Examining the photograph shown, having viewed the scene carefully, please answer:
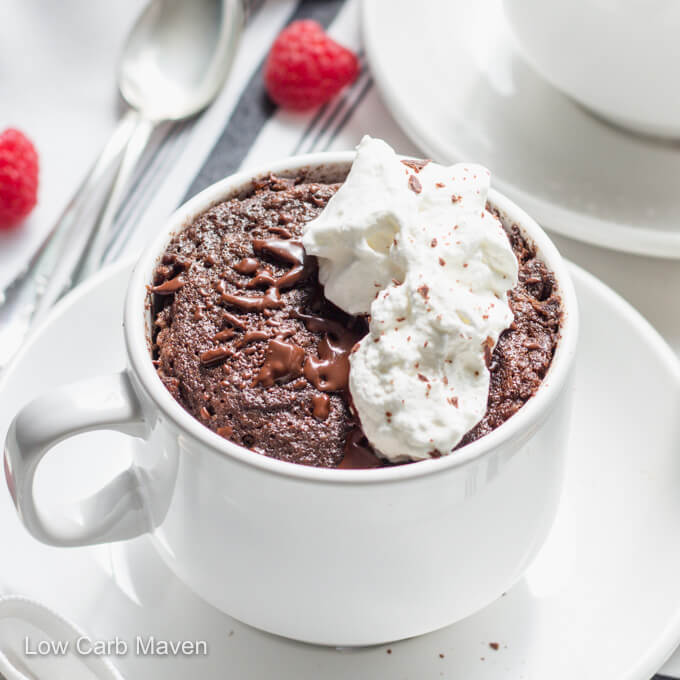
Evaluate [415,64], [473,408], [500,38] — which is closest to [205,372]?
[473,408]

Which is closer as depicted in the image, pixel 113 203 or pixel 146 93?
pixel 113 203

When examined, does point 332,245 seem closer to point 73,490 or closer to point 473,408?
point 473,408

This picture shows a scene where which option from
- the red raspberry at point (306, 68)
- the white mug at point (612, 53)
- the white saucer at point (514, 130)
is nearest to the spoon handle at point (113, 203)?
the red raspberry at point (306, 68)

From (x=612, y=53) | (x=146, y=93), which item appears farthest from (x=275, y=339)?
(x=146, y=93)

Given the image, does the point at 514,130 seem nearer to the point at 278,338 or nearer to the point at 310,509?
the point at 278,338

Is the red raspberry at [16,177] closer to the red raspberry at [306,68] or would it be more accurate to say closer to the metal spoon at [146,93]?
the metal spoon at [146,93]

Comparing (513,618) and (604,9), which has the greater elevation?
(604,9)
